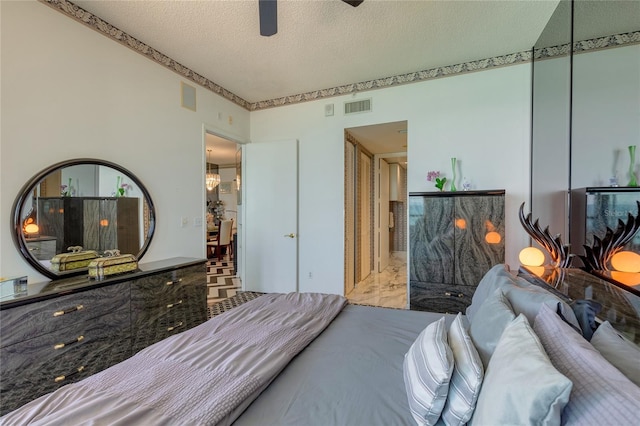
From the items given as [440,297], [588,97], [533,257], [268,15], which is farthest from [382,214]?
[268,15]

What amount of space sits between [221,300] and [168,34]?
10.5ft

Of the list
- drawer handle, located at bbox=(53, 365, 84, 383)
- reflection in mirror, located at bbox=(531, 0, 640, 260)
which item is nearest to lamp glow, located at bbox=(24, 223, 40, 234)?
drawer handle, located at bbox=(53, 365, 84, 383)

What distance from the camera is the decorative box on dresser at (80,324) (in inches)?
61.7

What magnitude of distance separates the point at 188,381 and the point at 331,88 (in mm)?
3760

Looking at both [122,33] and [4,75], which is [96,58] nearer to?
[122,33]

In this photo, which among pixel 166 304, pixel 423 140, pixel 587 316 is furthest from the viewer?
pixel 423 140

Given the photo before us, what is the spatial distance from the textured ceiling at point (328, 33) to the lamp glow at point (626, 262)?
211 centimetres

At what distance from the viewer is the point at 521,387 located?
0.64m

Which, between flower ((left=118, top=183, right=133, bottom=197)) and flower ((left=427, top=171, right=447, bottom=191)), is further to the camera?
flower ((left=427, top=171, right=447, bottom=191))

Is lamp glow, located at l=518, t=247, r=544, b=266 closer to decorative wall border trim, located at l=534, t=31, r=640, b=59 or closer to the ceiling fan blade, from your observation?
decorative wall border trim, located at l=534, t=31, r=640, b=59

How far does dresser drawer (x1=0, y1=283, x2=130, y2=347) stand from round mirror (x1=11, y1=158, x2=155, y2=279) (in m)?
0.46

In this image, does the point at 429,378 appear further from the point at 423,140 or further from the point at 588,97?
the point at 423,140

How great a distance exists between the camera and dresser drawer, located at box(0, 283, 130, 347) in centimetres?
156

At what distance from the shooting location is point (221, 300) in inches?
151
